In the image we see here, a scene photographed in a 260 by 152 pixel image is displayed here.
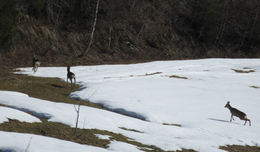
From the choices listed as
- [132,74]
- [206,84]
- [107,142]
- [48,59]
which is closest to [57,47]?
[48,59]

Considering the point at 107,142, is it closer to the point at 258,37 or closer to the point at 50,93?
the point at 50,93

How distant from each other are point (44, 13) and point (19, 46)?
980 centimetres

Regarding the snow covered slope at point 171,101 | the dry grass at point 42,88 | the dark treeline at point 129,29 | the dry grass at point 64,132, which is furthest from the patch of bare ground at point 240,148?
the dark treeline at point 129,29

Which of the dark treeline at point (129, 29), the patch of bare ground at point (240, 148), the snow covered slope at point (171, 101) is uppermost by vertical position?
the dark treeline at point (129, 29)

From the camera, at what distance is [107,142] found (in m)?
12.4

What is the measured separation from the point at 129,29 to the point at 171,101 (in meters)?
36.5

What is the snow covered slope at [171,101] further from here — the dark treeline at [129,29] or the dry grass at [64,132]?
the dark treeline at [129,29]

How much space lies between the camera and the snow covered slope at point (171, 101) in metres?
16.1

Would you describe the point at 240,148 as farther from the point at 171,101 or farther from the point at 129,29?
the point at 129,29

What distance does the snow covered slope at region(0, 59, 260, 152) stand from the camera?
16.1m

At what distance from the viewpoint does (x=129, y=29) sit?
61.8 meters

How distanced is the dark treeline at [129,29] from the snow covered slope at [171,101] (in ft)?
28.0

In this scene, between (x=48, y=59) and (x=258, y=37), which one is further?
(x=258, y=37)

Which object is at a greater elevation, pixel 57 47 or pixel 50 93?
pixel 57 47
